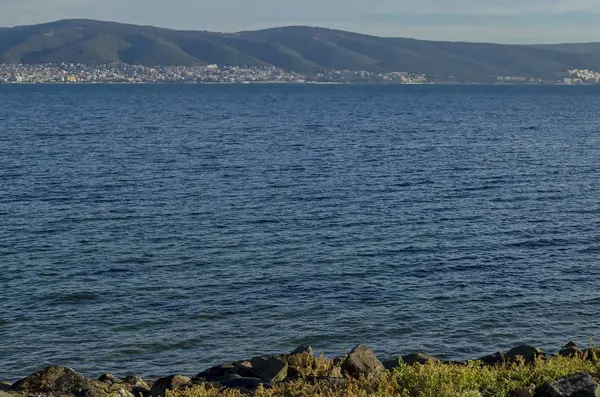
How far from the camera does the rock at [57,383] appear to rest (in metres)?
19.5

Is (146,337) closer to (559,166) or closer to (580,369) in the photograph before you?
(580,369)

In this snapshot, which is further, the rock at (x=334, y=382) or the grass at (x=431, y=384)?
the rock at (x=334, y=382)

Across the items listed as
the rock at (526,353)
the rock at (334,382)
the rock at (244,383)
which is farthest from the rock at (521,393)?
the rock at (526,353)

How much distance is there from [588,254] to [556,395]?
26.4m

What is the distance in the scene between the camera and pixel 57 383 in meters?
20.2

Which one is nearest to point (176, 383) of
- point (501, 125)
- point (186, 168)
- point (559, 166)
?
point (186, 168)

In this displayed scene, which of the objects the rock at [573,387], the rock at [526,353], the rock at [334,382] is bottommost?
the rock at [526,353]

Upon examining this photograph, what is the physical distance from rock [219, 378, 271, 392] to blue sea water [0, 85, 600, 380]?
696 cm

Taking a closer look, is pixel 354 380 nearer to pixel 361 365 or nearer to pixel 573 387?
pixel 361 365

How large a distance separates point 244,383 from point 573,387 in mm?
7268

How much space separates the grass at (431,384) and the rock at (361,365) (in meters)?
0.82

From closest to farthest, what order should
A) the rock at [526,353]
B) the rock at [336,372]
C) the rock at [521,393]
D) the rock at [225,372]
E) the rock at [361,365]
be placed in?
1. the rock at [521,393]
2. the rock at [361,365]
3. the rock at [336,372]
4. the rock at [225,372]
5. the rock at [526,353]

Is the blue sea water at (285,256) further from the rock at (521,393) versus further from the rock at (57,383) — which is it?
the rock at (521,393)

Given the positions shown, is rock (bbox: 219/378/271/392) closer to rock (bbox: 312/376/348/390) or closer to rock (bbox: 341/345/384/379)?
rock (bbox: 312/376/348/390)
